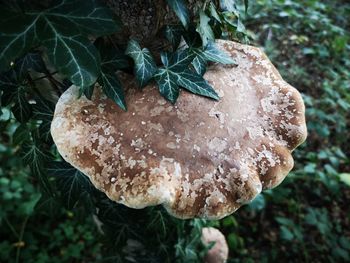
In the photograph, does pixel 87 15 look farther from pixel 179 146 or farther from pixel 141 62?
pixel 179 146

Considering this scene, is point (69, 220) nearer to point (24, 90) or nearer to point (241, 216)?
point (241, 216)

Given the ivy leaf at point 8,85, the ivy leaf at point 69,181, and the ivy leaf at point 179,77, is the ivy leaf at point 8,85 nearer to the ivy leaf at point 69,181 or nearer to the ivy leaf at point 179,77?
the ivy leaf at point 69,181

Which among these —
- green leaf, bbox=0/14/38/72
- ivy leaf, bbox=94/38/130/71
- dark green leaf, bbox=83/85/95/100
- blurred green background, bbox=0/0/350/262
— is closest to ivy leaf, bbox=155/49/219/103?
ivy leaf, bbox=94/38/130/71

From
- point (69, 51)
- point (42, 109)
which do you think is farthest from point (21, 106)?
point (69, 51)

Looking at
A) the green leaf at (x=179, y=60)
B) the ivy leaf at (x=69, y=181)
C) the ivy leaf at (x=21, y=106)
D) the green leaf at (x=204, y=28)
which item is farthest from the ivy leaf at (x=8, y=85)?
the green leaf at (x=204, y=28)

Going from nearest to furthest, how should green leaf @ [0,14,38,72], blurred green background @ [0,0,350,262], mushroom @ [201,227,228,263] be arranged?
green leaf @ [0,14,38,72]
mushroom @ [201,227,228,263]
blurred green background @ [0,0,350,262]

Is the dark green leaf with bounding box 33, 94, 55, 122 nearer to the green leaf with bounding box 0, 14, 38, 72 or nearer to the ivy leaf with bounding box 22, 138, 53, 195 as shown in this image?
the ivy leaf with bounding box 22, 138, 53, 195
